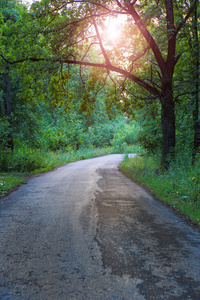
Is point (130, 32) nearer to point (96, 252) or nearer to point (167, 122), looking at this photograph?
point (167, 122)

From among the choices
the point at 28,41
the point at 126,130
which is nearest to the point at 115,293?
the point at 28,41

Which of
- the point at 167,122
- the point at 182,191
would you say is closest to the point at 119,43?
the point at 167,122

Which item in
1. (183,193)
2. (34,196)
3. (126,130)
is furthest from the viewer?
(126,130)

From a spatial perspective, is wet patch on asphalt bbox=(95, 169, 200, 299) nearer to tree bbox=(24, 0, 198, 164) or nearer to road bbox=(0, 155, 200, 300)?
road bbox=(0, 155, 200, 300)

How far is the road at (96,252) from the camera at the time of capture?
8.77 feet

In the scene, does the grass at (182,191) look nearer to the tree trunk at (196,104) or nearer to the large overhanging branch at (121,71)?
the tree trunk at (196,104)

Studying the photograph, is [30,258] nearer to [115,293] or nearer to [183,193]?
[115,293]

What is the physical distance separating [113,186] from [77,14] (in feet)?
26.3

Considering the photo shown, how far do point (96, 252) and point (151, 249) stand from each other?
0.84 metres

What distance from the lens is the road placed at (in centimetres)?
267

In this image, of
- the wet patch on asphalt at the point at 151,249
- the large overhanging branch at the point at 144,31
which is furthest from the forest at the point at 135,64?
the wet patch on asphalt at the point at 151,249

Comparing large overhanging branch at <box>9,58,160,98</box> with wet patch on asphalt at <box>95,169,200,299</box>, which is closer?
wet patch on asphalt at <box>95,169,200,299</box>

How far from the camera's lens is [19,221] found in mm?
5070

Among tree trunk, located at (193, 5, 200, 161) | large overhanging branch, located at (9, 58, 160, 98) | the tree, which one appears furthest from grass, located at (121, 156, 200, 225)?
large overhanging branch, located at (9, 58, 160, 98)
